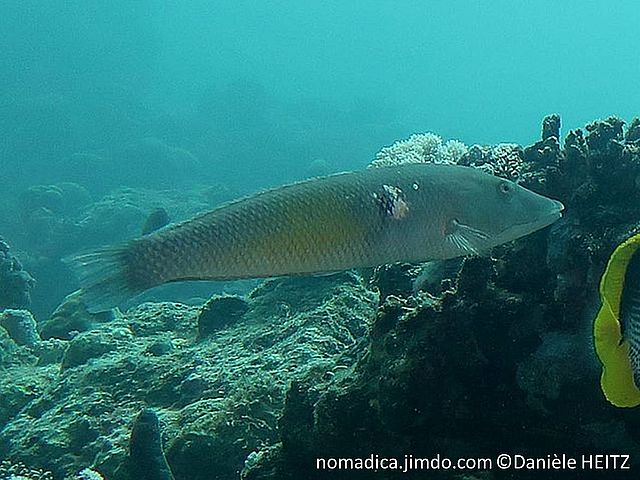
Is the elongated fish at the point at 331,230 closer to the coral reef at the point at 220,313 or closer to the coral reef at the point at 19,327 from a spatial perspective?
the coral reef at the point at 220,313

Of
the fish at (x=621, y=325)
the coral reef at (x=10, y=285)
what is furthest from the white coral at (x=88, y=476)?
the coral reef at (x=10, y=285)

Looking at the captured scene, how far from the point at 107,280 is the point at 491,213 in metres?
1.60

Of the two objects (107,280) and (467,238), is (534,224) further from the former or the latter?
(107,280)

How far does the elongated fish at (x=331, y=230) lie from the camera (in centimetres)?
225

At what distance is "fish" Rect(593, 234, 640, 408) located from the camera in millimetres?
1403

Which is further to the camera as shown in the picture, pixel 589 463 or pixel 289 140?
pixel 289 140

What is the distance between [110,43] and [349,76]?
5550cm

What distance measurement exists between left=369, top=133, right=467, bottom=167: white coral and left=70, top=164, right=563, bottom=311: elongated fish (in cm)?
538

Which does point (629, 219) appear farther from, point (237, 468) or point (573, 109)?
point (573, 109)

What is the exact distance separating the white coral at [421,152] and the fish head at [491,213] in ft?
17.5

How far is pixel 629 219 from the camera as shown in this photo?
3119mm

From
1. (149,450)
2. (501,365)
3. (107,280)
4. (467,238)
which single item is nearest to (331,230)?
(467,238)

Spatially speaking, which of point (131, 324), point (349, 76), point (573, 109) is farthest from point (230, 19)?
point (131, 324)

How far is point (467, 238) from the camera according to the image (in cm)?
247
